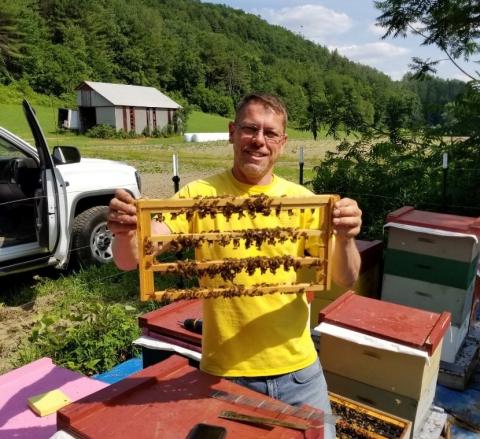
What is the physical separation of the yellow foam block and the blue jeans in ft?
3.65

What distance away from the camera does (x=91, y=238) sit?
257 inches

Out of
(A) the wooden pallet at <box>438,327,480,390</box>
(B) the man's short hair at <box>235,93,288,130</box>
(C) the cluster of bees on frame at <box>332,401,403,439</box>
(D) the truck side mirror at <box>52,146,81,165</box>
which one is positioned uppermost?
(B) the man's short hair at <box>235,93,288,130</box>

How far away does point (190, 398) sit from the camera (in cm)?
186

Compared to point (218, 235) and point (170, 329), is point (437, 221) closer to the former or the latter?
point (170, 329)

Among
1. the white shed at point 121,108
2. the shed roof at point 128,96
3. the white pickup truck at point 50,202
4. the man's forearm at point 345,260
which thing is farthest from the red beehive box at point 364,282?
the shed roof at point 128,96

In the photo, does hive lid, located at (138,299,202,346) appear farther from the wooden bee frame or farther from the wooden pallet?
the wooden pallet

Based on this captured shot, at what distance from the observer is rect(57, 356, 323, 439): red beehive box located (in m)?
1.64

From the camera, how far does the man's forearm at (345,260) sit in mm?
2186

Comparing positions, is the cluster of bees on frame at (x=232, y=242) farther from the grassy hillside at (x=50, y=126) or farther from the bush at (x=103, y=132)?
the bush at (x=103, y=132)

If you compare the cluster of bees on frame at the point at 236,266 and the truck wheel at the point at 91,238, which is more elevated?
the cluster of bees on frame at the point at 236,266

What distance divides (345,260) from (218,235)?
65 cm

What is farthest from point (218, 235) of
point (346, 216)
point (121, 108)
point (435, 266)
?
point (121, 108)

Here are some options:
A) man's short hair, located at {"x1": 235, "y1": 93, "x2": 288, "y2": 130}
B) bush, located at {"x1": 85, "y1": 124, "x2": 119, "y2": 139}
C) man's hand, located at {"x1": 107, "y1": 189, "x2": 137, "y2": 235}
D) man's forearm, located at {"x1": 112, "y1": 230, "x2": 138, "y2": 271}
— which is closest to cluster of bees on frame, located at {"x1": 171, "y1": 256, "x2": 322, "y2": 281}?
man's forearm, located at {"x1": 112, "y1": 230, "x2": 138, "y2": 271}

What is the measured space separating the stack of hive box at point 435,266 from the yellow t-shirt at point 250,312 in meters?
2.64
